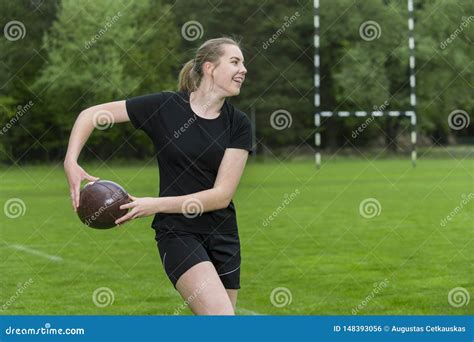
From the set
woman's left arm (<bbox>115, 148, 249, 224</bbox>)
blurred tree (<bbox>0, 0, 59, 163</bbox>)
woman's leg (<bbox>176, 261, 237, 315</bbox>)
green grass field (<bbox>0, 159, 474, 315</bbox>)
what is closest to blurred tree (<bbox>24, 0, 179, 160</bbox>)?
blurred tree (<bbox>0, 0, 59, 163</bbox>)

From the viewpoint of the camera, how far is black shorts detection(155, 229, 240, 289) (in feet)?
12.9

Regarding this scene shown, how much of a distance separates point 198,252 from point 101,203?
1.56ft

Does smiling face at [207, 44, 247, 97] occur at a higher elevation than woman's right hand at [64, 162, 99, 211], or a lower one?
higher

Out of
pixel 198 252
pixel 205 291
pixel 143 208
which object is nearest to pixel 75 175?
pixel 143 208

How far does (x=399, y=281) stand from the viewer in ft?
28.7

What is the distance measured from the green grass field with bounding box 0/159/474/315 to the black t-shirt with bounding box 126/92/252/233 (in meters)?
3.35

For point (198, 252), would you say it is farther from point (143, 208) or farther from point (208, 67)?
point (208, 67)

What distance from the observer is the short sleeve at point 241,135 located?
4.05m

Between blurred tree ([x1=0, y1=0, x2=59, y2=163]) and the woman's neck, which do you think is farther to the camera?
blurred tree ([x1=0, y1=0, x2=59, y2=163])

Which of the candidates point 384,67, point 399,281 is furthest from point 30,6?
point 399,281

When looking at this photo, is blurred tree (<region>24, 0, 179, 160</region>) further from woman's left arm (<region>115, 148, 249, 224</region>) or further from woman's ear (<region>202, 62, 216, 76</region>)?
woman's left arm (<region>115, 148, 249, 224</region>)

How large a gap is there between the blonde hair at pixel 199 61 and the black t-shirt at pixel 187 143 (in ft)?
0.19

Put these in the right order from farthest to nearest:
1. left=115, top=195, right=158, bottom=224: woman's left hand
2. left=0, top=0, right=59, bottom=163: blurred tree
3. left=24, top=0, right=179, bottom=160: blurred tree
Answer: left=24, top=0, right=179, bottom=160: blurred tree, left=0, top=0, right=59, bottom=163: blurred tree, left=115, top=195, right=158, bottom=224: woman's left hand

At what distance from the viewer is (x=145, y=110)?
13.5ft
